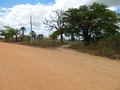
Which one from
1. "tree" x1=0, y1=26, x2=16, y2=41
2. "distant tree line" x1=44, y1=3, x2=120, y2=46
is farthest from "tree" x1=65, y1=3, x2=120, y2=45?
"tree" x1=0, y1=26, x2=16, y2=41

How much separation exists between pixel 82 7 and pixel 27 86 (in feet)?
101

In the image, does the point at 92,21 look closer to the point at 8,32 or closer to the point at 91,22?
the point at 91,22

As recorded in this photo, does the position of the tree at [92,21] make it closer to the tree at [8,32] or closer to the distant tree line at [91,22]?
the distant tree line at [91,22]

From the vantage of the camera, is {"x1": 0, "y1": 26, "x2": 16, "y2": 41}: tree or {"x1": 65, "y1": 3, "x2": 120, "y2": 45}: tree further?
{"x1": 0, "y1": 26, "x2": 16, "y2": 41}: tree

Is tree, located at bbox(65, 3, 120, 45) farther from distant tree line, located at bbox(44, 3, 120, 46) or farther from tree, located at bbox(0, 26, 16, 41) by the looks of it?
tree, located at bbox(0, 26, 16, 41)

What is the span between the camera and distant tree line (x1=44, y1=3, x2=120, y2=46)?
3531 centimetres

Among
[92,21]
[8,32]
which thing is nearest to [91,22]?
[92,21]

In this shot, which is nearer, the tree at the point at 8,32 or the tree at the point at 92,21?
the tree at the point at 92,21

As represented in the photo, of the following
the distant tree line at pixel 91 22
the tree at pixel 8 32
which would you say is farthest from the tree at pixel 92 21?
the tree at pixel 8 32

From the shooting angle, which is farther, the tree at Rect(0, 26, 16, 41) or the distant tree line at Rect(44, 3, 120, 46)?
the tree at Rect(0, 26, 16, 41)

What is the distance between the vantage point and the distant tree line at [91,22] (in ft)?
116

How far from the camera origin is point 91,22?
3522 centimetres

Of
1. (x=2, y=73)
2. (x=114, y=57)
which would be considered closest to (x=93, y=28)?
(x=114, y=57)

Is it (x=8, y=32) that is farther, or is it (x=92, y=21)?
(x=8, y=32)
